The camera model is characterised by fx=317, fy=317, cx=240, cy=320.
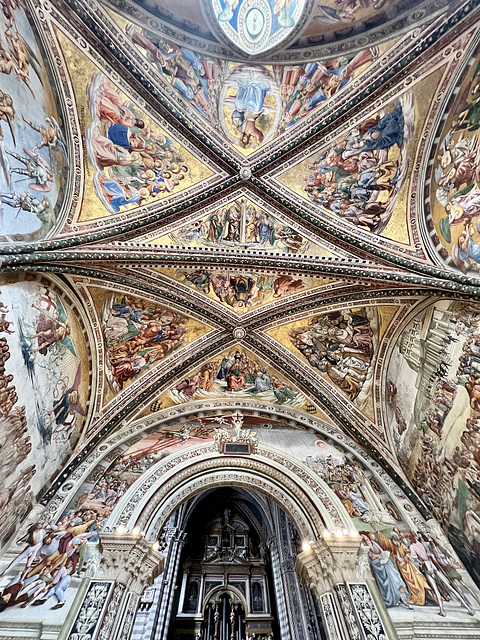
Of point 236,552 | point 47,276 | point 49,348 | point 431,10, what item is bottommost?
point 49,348

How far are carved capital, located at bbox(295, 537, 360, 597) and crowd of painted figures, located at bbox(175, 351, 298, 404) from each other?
4.15 metres

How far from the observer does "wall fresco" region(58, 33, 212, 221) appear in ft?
20.1

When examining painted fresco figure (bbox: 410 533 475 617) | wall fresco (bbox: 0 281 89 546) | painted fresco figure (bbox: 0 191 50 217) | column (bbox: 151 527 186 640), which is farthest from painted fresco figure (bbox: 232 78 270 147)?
column (bbox: 151 527 186 640)

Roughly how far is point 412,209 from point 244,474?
739cm

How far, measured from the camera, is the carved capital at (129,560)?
542 cm

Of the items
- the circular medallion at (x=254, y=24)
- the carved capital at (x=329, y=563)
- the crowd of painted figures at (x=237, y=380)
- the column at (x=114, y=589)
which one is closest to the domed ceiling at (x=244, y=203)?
the circular medallion at (x=254, y=24)

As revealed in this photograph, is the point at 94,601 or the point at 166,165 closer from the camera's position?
the point at 94,601

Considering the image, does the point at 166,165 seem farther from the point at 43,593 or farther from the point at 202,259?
the point at 43,593

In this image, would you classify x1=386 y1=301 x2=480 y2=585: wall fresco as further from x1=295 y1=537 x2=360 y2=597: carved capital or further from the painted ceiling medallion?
the painted ceiling medallion

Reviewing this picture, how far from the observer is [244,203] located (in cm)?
779

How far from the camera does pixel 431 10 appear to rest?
560 centimetres

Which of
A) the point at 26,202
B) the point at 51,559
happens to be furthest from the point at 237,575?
the point at 26,202

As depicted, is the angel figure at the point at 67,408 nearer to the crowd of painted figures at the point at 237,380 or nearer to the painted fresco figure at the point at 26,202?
the crowd of painted figures at the point at 237,380

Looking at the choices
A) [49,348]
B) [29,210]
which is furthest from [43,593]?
[29,210]
